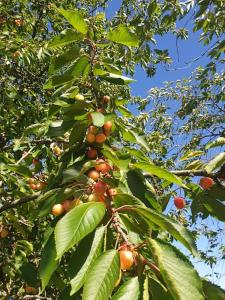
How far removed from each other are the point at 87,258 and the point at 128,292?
18 cm

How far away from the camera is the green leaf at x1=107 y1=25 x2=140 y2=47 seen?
1.60 metres

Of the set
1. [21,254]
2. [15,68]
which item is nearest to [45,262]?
[21,254]

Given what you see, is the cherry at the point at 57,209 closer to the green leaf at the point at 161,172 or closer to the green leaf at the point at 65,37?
the green leaf at the point at 161,172

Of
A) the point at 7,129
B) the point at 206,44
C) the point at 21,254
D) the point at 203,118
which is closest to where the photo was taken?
the point at 21,254

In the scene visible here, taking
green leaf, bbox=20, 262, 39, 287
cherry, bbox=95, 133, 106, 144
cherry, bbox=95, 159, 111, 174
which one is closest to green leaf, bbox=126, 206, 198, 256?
cherry, bbox=95, 159, 111, 174

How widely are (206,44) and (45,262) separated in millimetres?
3537

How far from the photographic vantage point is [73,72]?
5.70ft

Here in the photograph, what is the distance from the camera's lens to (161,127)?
26.8ft

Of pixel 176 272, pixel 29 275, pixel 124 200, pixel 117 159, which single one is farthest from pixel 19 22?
pixel 176 272

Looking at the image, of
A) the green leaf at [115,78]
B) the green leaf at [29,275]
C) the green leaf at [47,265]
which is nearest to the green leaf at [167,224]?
the green leaf at [47,265]

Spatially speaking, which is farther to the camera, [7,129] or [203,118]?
[203,118]

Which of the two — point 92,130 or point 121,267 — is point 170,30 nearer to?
point 92,130

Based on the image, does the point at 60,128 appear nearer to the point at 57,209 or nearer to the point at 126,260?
the point at 57,209

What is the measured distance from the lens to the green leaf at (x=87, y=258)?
108 centimetres
